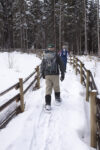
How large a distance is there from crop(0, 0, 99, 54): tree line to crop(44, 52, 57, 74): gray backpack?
27309 millimetres

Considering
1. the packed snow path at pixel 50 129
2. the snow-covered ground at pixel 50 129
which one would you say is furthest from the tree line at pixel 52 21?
the packed snow path at pixel 50 129

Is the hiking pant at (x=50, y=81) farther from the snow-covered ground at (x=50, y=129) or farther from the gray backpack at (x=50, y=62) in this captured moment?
the snow-covered ground at (x=50, y=129)

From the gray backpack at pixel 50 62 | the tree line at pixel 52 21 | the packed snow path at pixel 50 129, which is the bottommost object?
the packed snow path at pixel 50 129

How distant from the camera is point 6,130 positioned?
4.60 m

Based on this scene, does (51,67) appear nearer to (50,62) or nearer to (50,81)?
(50,62)

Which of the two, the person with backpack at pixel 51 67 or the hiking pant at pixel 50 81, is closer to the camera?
the person with backpack at pixel 51 67

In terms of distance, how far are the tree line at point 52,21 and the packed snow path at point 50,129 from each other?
27.5 m

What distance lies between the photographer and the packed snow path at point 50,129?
3.93 meters

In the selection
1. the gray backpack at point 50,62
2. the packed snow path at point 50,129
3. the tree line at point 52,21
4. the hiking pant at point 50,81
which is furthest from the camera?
the tree line at point 52,21

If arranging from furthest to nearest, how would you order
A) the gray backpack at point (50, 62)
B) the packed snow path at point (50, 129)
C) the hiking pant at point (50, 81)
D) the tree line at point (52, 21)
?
1. the tree line at point (52, 21)
2. the hiking pant at point (50, 81)
3. the gray backpack at point (50, 62)
4. the packed snow path at point (50, 129)

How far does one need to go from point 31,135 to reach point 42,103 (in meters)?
2.23

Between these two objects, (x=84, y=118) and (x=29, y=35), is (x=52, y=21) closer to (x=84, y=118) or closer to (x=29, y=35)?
(x=29, y=35)

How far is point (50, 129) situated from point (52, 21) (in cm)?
3497

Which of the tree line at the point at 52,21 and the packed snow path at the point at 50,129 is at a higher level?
the tree line at the point at 52,21
